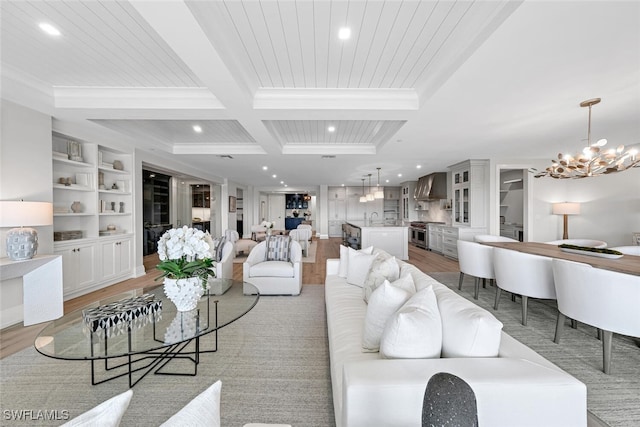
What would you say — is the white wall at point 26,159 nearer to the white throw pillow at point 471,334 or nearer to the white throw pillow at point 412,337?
the white throw pillow at point 412,337

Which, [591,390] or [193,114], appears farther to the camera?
[193,114]

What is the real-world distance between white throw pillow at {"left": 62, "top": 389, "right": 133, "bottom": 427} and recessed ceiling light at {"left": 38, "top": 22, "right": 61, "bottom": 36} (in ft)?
9.34

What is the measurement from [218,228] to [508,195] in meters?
9.76

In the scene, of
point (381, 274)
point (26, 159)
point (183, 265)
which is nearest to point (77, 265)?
point (26, 159)

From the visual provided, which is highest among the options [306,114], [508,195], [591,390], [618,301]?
[306,114]

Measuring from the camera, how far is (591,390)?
6.01 ft

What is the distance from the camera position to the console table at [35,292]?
2.85 meters

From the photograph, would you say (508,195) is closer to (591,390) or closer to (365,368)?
(591,390)

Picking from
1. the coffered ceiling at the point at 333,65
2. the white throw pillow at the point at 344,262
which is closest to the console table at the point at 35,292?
the coffered ceiling at the point at 333,65

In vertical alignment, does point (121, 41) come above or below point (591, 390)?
above

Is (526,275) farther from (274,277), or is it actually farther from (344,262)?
(274,277)

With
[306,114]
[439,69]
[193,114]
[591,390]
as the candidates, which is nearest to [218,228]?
[193,114]

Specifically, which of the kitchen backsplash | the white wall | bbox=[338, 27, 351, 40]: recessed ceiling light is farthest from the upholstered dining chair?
the kitchen backsplash

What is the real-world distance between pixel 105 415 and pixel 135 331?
1.54 metres
